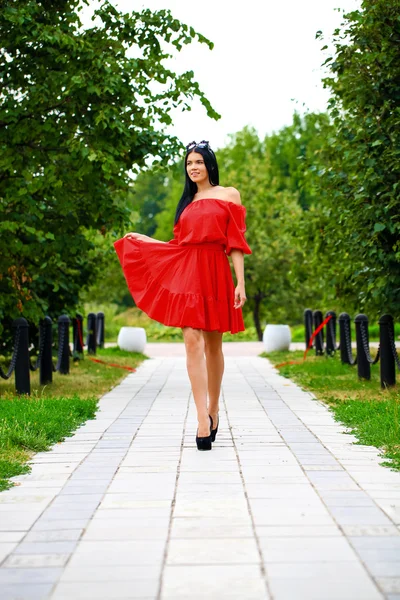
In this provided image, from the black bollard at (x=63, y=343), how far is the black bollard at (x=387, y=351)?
16.1ft

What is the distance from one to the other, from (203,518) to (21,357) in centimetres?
597

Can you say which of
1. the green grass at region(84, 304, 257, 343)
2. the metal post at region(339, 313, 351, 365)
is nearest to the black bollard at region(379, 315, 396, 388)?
the metal post at region(339, 313, 351, 365)

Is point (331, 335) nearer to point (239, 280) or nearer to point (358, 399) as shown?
point (358, 399)

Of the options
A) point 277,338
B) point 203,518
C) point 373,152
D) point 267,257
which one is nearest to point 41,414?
point 203,518

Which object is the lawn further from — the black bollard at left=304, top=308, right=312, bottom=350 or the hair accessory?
the black bollard at left=304, top=308, right=312, bottom=350

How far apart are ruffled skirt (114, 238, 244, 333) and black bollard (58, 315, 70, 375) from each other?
21.4 feet

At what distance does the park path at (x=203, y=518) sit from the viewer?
3.61 meters

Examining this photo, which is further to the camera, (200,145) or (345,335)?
(345,335)

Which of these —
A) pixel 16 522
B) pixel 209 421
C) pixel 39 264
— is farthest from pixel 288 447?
pixel 39 264

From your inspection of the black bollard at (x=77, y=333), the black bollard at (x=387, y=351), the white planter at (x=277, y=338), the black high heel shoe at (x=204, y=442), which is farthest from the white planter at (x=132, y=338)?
the black high heel shoe at (x=204, y=442)

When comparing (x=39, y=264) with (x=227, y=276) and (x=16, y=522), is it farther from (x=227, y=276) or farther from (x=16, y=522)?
(x=16, y=522)

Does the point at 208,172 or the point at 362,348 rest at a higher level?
the point at 208,172

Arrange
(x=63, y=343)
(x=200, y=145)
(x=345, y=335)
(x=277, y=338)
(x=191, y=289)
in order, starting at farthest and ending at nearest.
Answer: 1. (x=277, y=338)
2. (x=345, y=335)
3. (x=63, y=343)
4. (x=200, y=145)
5. (x=191, y=289)

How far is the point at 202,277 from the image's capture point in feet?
22.2
